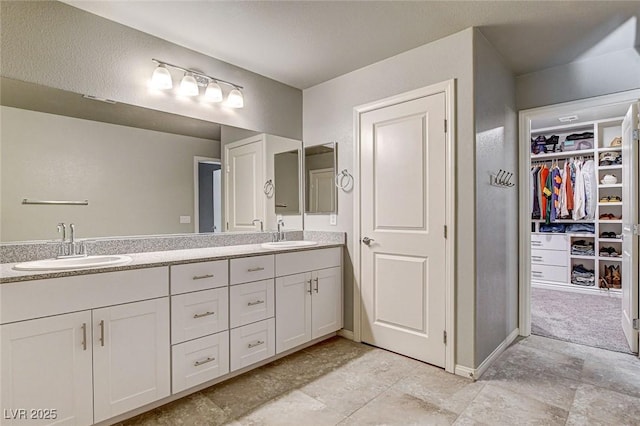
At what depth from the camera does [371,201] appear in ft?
9.53

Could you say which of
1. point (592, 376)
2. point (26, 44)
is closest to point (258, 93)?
point (26, 44)

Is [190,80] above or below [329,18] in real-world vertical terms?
below

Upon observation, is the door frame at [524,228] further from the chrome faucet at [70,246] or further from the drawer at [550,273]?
the chrome faucet at [70,246]

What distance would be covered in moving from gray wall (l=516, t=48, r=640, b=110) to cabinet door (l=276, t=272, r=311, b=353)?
104 inches

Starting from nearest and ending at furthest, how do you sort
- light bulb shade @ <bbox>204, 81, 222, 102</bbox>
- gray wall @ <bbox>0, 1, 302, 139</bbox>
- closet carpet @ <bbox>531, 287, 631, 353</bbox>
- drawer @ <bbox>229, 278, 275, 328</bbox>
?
1. gray wall @ <bbox>0, 1, 302, 139</bbox>
2. drawer @ <bbox>229, 278, 275, 328</bbox>
3. light bulb shade @ <bbox>204, 81, 222, 102</bbox>
4. closet carpet @ <bbox>531, 287, 631, 353</bbox>

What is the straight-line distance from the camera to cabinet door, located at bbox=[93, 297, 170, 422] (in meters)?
1.69

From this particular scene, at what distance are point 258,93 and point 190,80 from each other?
0.70m

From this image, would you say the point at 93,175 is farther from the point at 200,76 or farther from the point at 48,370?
the point at 48,370

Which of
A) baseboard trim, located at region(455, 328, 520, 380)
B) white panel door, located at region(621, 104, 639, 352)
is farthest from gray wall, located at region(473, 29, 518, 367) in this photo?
white panel door, located at region(621, 104, 639, 352)

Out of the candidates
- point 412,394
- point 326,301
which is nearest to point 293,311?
point 326,301

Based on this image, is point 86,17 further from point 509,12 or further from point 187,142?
point 509,12

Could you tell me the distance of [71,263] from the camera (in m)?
1.89

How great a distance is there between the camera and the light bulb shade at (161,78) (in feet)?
7.72

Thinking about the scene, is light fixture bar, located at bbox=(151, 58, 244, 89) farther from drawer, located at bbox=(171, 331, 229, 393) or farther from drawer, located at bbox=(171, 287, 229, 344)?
drawer, located at bbox=(171, 331, 229, 393)
